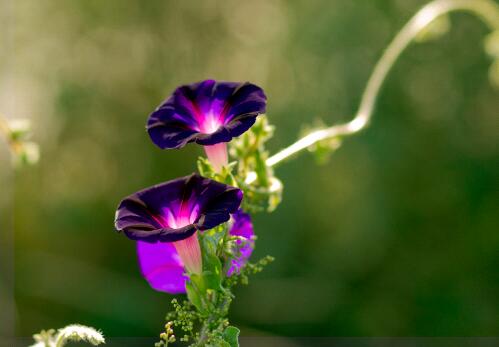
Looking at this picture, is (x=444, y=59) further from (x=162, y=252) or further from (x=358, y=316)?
(x=162, y=252)

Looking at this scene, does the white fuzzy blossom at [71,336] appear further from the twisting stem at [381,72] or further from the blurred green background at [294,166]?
the blurred green background at [294,166]

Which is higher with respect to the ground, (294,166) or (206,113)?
(294,166)

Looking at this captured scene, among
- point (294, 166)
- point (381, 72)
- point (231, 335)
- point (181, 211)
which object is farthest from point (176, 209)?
point (294, 166)

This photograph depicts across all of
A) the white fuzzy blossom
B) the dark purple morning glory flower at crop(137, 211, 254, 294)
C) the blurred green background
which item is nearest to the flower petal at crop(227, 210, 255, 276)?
the dark purple morning glory flower at crop(137, 211, 254, 294)

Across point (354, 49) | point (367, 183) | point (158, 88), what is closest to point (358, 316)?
point (367, 183)

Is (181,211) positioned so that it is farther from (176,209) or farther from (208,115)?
(208,115)

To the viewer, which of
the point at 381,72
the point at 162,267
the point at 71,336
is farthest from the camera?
the point at 381,72

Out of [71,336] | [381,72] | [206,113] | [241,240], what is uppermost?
[381,72]

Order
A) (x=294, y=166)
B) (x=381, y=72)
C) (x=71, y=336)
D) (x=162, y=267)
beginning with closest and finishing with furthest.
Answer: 1. (x=71, y=336)
2. (x=162, y=267)
3. (x=381, y=72)
4. (x=294, y=166)

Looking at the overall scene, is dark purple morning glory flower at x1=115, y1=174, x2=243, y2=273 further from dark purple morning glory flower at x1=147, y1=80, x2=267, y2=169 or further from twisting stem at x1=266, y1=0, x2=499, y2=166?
twisting stem at x1=266, y1=0, x2=499, y2=166
